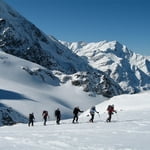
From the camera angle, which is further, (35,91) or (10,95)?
(35,91)

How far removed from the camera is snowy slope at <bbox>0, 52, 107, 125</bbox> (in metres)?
126

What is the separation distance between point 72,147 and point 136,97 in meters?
43.0

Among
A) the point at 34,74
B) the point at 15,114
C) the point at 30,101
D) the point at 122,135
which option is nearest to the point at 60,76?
the point at 34,74

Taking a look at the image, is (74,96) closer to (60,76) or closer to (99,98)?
(99,98)

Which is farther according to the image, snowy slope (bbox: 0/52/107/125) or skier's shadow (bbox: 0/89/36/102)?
skier's shadow (bbox: 0/89/36/102)

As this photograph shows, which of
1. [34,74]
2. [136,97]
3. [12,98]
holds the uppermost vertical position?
[34,74]

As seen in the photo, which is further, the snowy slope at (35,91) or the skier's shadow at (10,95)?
the skier's shadow at (10,95)

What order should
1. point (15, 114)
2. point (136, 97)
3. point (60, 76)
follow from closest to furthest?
point (136, 97), point (15, 114), point (60, 76)

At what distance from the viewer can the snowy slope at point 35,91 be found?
126375mm

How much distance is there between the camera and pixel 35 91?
516 feet

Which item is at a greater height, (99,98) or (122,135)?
(99,98)

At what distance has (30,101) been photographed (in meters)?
130

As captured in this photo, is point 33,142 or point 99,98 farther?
point 99,98

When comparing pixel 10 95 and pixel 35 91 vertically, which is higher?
pixel 35 91
